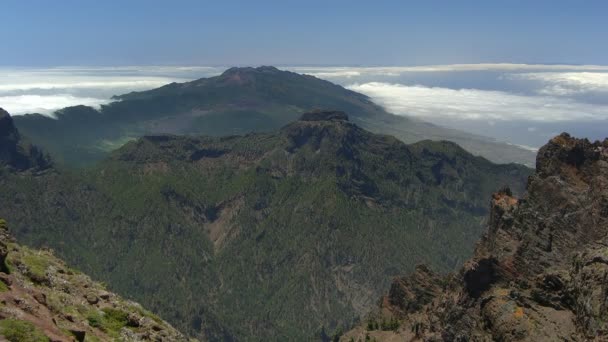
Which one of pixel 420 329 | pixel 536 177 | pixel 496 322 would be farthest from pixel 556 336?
pixel 420 329

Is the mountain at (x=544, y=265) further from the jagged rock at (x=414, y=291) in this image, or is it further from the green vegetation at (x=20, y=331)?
the green vegetation at (x=20, y=331)

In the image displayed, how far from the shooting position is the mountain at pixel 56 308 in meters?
37.1

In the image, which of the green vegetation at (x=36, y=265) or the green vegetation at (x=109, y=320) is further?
the green vegetation at (x=36, y=265)

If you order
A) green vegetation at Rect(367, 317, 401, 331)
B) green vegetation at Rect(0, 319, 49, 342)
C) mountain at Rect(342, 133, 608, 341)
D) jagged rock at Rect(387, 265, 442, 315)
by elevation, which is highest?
green vegetation at Rect(0, 319, 49, 342)

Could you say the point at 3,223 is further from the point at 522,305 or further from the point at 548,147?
the point at 548,147

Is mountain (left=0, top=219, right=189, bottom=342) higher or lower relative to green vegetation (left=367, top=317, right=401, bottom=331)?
higher

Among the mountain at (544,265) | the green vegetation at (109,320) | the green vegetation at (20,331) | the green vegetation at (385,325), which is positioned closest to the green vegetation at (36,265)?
the green vegetation at (109,320)

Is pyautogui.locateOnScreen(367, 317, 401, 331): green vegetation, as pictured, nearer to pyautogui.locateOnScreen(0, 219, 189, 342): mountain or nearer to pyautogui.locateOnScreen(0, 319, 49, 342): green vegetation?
Result: pyautogui.locateOnScreen(0, 219, 189, 342): mountain

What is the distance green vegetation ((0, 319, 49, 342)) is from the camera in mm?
33531

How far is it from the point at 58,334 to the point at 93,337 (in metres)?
6.96

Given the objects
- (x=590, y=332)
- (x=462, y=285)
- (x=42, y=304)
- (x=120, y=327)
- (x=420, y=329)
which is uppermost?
(x=42, y=304)

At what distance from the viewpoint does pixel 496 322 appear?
3519 inches

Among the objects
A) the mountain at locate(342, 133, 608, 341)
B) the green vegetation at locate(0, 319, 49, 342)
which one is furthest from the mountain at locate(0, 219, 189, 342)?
the mountain at locate(342, 133, 608, 341)

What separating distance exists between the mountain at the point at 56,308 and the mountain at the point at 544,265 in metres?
57.2
